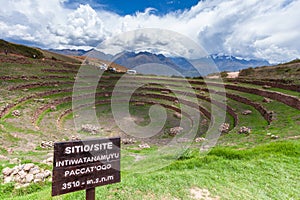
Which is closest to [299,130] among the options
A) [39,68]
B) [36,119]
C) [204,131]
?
[204,131]

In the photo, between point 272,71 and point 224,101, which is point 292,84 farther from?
point 272,71

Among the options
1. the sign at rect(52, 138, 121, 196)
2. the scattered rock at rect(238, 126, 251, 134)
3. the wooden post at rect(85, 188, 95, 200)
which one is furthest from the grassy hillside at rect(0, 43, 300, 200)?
the sign at rect(52, 138, 121, 196)

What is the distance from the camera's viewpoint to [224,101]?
23516 millimetres

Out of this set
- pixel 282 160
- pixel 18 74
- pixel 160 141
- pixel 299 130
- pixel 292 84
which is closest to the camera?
pixel 282 160

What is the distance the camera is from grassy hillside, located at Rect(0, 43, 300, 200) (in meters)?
5.32

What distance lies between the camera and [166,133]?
721 inches

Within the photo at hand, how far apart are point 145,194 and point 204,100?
23.4 meters

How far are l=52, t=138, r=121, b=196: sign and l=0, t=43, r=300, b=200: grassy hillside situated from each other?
1290 millimetres

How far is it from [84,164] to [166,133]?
49.7ft

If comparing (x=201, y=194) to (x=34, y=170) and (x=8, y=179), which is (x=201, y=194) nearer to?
(x=34, y=170)

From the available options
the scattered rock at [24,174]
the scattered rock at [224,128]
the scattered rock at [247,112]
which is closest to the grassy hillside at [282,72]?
the scattered rock at [247,112]

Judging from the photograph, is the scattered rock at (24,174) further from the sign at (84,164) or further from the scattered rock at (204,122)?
the scattered rock at (204,122)

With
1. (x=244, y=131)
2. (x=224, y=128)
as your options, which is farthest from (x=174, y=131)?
(x=244, y=131)

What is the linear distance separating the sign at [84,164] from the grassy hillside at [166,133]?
1.29 meters
